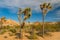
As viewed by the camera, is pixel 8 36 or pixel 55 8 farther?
pixel 8 36

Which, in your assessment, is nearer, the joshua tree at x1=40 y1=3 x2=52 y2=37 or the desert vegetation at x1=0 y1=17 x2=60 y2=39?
the joshua tree at x1=40 y1=3 x2=52 y2=37

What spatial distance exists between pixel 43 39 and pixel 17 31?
1767 mm

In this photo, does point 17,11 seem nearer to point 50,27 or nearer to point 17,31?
point 17,31

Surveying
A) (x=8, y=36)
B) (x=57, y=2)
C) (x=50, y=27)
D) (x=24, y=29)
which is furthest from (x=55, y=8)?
(x=8, y=36)

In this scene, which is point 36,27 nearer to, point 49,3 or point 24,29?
point 24,29

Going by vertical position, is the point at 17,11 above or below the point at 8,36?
above

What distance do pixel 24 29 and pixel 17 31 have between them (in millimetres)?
481

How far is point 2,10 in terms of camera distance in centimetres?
1333

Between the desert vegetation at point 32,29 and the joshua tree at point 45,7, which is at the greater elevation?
the joshua tree at point 45,7

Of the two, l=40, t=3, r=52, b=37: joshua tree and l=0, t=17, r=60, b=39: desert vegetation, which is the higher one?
l=40, t=3, r=52, b=37: joshua tree

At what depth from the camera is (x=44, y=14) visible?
13852 mm

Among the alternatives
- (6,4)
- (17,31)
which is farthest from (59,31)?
(6,4)

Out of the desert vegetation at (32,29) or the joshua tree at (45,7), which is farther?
the desert vegetation at (32,29)

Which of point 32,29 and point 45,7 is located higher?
point 45,7
